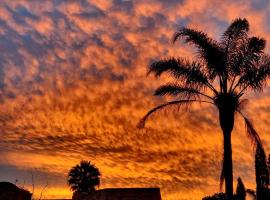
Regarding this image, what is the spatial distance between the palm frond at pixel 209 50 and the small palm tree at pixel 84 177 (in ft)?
155

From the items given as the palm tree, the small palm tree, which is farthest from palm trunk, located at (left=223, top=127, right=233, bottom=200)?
the small palm tree

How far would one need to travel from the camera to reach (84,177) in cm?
6825

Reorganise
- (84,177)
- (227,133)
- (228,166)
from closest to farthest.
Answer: (228,166)
(227,133)
(84,177)

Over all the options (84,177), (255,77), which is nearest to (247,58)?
(255,77)

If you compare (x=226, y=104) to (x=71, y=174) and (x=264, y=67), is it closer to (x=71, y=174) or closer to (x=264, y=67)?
(x=264, y=67)

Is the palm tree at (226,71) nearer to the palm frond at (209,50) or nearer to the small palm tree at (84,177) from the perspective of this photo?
the palm frond at (209,50)

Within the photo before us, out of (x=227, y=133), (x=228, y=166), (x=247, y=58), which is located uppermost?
(x=247, y=58)

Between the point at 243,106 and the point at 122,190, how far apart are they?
35.0 ft

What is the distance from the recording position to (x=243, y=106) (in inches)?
925

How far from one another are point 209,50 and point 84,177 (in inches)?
1918

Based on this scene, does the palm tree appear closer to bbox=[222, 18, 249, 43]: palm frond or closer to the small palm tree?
bbox=[222, 18, 249, 43]: palm frond

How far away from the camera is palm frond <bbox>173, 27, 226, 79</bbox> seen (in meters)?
21.9

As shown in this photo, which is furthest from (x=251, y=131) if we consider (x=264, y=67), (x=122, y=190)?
(x=122, y=190)

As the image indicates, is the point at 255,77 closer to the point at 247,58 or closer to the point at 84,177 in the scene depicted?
the point at 247,58
